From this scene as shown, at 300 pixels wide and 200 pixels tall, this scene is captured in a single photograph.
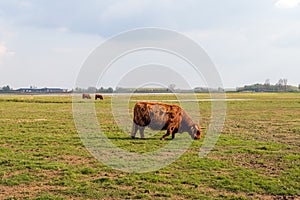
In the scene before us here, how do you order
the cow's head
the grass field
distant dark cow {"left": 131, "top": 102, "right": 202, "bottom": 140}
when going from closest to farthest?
the grass field, distant dark cow {"left": 131, "top": 102, "right": 202, "bottom": 140}, the cow's head

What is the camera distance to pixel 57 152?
13.4 meters

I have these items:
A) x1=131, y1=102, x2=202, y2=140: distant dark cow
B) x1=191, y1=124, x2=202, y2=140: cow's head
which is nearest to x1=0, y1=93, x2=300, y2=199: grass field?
x1=131, y1=102, x2=202, y2=140: distant dark cow

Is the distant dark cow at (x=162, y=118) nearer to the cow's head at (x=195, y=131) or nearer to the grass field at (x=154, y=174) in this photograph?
the cow's head at (x=195, y=131)

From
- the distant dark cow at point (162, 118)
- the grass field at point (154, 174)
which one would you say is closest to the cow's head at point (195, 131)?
the distant dark cow at point (162, 118)

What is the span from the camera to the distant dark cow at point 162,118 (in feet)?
52.2

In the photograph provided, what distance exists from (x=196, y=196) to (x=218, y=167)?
120 inches

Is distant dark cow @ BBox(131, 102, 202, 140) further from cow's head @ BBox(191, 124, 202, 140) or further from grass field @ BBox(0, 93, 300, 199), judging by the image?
grass field @ BBox(0, 93, 300, 199)

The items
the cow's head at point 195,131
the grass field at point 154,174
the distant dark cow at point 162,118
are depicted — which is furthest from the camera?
the cow's head at point 195,131

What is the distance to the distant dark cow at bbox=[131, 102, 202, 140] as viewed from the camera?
15.9m

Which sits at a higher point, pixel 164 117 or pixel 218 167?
pixel 164 117

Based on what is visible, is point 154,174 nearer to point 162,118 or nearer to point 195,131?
point 162,118

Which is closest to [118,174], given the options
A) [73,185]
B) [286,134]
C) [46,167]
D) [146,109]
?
[73,185]

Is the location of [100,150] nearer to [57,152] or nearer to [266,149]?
[57,152]

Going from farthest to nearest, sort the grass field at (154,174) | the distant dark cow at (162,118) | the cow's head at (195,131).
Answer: the cow's head at (195,131) → the distant dark cow at (162,118) → the grass field at (154,174)
